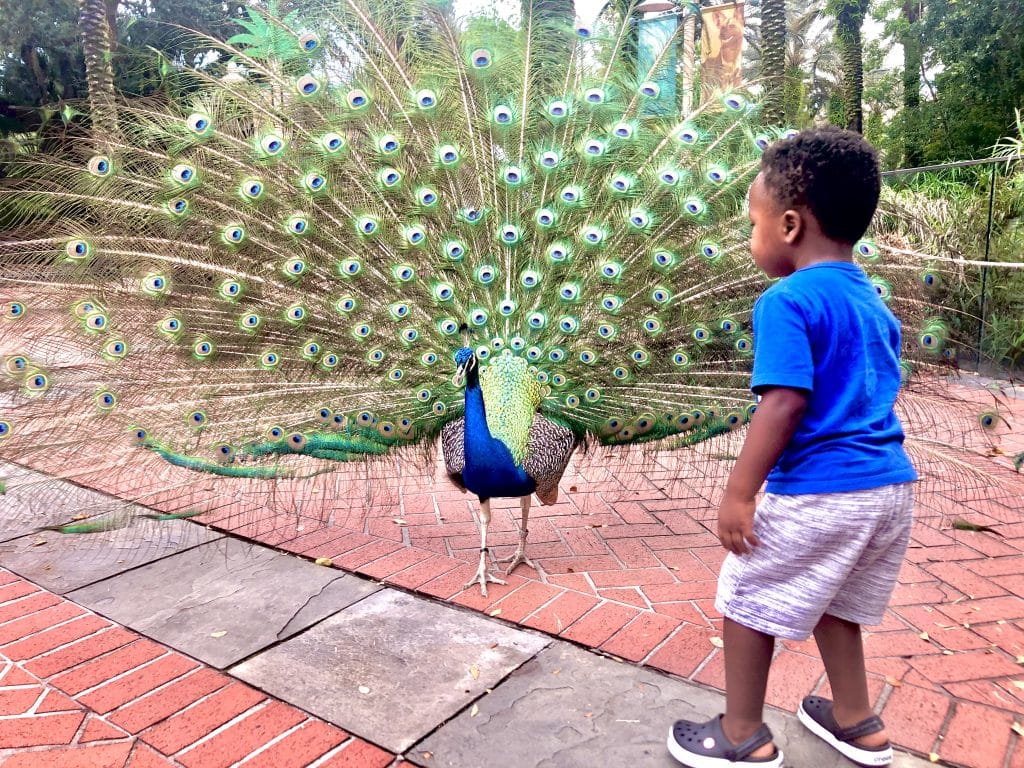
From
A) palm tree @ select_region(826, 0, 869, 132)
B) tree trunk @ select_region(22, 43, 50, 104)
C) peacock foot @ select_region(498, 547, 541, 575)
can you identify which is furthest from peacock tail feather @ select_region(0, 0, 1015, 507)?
tree trunk @ select_region(22, 43, 50, 104)

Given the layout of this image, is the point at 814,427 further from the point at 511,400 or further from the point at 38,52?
the point at 38,52

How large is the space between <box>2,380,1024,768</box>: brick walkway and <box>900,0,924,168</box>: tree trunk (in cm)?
1448

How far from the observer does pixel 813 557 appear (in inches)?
68.7

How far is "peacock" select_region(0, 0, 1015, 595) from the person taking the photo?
316 centimetres


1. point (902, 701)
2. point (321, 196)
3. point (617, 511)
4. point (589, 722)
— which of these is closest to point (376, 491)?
point (617, 511)


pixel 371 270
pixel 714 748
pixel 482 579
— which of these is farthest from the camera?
pixel 371 270

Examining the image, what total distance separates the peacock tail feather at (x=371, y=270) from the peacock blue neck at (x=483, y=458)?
0.60 feet

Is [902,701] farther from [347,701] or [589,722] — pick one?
[347,701]

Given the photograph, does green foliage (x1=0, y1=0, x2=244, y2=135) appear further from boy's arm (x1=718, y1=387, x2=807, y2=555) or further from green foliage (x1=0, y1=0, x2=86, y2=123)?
boy's arm (x1=718, y1=387, x2=807, y2=555)

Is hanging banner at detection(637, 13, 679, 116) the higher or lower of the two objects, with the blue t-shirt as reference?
higher

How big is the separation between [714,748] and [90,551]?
3045 mm

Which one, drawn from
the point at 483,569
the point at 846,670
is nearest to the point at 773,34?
the point at 483,569

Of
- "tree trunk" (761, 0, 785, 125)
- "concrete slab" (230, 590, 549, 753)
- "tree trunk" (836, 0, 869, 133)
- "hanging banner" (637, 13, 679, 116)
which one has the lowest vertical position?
"concrete slab" (230, 590, 549, 753)

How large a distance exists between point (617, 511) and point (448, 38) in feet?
8.46
